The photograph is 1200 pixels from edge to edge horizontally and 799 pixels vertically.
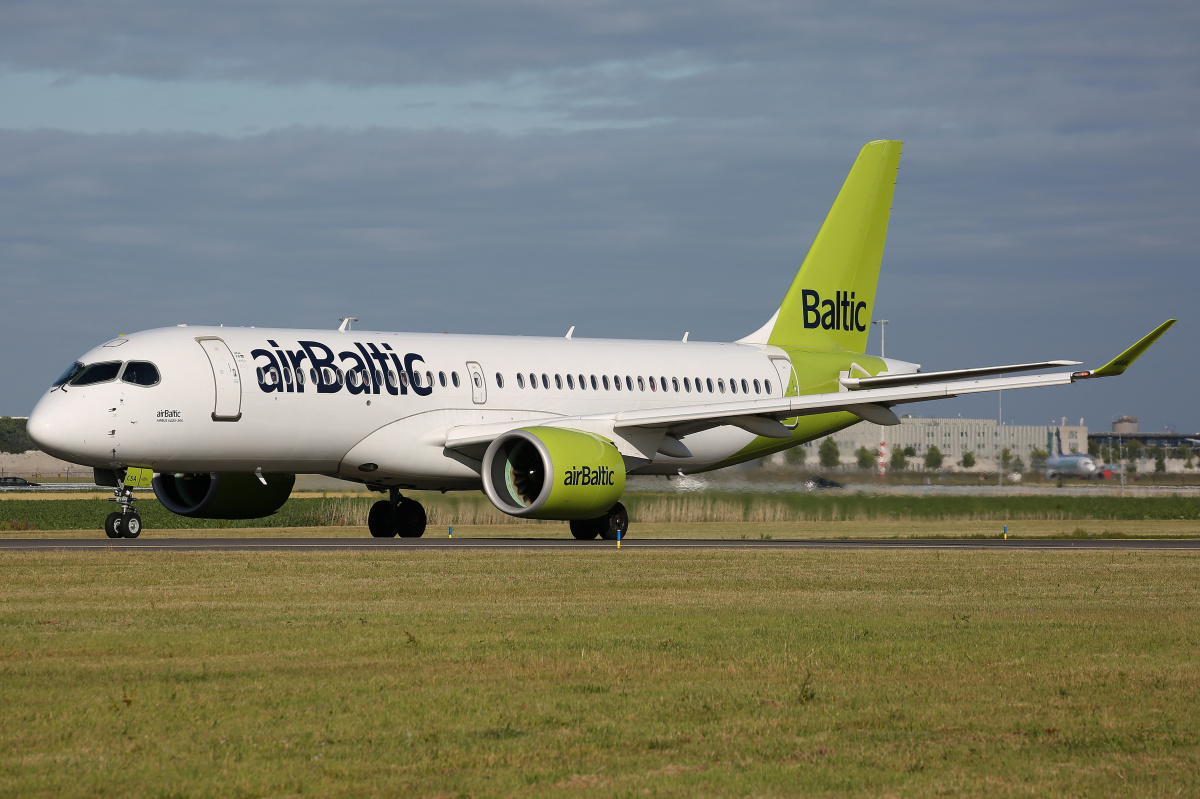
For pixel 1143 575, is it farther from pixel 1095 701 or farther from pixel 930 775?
pixel 930 775

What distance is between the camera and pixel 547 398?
3075 cm

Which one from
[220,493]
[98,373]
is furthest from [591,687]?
[220,493]

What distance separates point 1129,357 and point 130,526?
17.4m

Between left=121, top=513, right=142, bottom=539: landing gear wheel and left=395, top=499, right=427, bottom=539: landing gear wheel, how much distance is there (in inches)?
244

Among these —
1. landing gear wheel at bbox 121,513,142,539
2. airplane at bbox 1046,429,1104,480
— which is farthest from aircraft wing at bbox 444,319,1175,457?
airplane at bbox 1046,429,1104,480

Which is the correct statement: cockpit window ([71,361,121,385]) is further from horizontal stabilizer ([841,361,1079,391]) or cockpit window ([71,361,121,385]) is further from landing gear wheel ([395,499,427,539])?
horizontal stabilizer ([841,361,1079,391])

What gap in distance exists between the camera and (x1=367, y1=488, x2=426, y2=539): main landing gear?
31.0 m

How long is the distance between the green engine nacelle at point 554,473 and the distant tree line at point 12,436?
446ft

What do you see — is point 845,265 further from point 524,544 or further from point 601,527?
point 524,544

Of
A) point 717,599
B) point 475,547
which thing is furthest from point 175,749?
point 475,547

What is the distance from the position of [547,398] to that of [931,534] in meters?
9.84

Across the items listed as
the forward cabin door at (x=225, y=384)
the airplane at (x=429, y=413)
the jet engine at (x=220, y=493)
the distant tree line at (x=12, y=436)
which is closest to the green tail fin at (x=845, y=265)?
the airplane at (x=429, y=413)

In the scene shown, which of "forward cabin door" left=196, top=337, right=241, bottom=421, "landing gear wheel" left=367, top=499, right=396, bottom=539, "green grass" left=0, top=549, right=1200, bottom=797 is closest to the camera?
"green grass" left=0, top=549, right=1200, bottom=797

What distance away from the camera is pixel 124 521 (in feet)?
85.1
